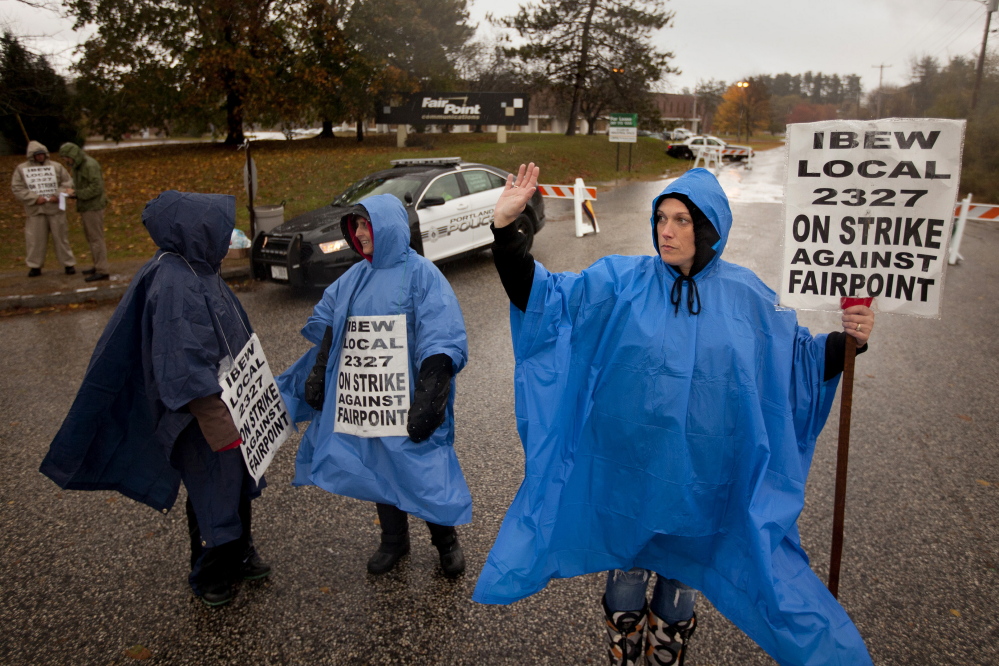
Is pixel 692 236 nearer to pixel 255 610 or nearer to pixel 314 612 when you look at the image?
pixel 314 612

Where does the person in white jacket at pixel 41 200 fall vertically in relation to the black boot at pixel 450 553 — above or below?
above

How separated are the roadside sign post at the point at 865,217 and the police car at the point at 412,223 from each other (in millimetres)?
5899

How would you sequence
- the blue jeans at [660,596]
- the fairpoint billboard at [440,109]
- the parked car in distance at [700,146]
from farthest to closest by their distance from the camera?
the parked car in distance at [700,146]
the fairpoint billboard at [440,109]
the blue jeans at [660,596]

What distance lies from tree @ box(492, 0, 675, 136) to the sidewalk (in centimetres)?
3279

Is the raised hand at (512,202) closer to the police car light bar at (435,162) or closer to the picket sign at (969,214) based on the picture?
the police car light bar at (435,162)

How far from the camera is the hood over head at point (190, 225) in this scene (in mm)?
2822

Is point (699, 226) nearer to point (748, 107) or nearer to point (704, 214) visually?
point (704, 214)

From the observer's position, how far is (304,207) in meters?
15.9

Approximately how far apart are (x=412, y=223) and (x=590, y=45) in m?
33.8

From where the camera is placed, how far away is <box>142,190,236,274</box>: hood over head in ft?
9.26

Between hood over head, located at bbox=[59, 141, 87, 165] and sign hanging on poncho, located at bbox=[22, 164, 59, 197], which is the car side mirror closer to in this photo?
hood over head, located at bbox=[59, 141, 87, 165]

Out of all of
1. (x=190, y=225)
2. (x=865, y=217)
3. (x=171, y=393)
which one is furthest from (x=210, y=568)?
(x=865, y=217)

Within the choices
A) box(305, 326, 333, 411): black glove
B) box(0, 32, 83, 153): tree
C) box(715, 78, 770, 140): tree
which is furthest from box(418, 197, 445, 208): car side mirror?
box(715, 78, 770, 140): tree

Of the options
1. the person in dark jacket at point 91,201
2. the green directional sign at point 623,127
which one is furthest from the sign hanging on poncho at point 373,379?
the green directional sign at point 623,127
